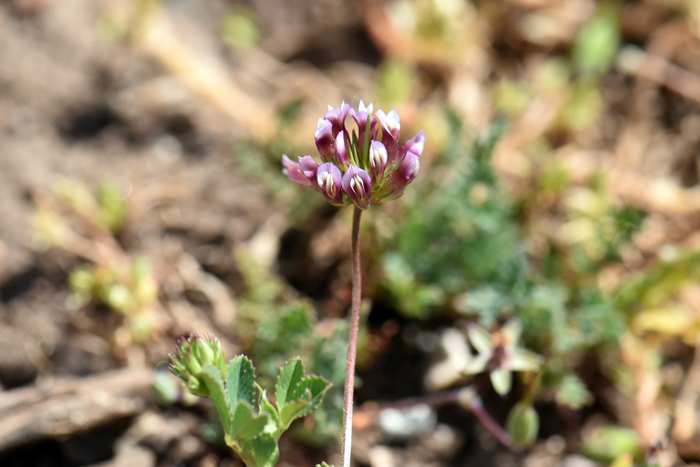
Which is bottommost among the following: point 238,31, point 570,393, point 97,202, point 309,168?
point 570,393

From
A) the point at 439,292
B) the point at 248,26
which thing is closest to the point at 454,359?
the point at 439,292

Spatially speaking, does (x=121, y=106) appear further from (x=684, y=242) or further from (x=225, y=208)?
Result: (x=684, y=242)

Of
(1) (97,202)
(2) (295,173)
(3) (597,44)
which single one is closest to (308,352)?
(2) (295,173)

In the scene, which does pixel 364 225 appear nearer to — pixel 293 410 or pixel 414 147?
pixel 414 147

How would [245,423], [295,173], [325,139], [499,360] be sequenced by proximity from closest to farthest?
[245,423] → [325,139] → [295,173] → [499,360]

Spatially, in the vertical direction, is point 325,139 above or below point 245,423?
above

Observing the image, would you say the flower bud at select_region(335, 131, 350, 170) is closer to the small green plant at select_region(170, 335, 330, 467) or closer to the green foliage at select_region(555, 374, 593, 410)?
the small green plant at select_region(170, 335, 330, 467)

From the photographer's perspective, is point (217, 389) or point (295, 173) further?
point (295, 173)
